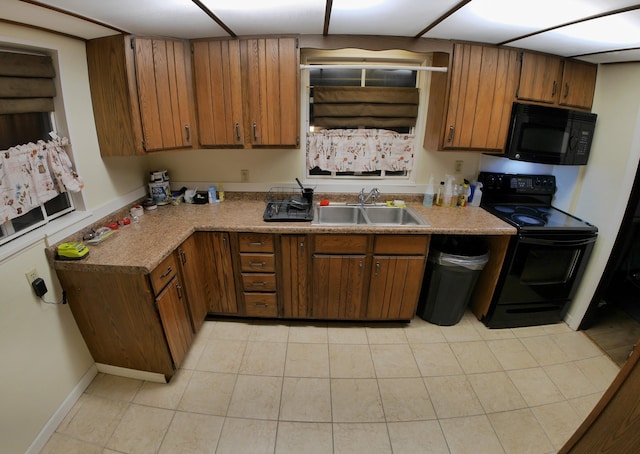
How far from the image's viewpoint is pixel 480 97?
7.13 feet

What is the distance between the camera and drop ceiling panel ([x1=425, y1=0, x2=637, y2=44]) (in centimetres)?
127

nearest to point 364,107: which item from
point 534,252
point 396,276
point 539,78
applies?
point 539,78

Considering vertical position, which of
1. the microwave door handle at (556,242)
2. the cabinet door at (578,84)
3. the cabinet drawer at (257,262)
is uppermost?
the cabinet door at (578,84)

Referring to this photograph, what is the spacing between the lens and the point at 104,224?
2.01 meters

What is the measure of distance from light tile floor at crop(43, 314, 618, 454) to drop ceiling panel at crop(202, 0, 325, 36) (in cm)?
211

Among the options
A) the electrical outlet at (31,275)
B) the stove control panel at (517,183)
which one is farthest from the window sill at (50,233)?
the stove control panel at (517,183)

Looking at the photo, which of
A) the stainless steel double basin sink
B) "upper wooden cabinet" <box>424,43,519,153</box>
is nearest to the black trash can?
the stainless steel double basin sink

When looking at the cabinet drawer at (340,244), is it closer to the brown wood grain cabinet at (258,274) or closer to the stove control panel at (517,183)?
the brown wood grain cabinet at (258,274)

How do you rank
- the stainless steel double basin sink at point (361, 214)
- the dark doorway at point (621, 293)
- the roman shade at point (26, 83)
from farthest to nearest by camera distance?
the stainless steel double basin sink at point (361, 214) → the dark doorway at point (621, 293) → the roman shade at point (26, 83)

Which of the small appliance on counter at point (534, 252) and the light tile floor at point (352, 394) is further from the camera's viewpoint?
the small appliance on counter at point (534, 252)

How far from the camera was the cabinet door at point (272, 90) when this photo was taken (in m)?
2.02

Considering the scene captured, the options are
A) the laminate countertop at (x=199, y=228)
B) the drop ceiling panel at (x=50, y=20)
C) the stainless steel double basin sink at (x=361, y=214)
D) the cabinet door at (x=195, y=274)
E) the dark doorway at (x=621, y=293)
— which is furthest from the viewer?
the stainless steel double basin sink at (x=361, y=214)

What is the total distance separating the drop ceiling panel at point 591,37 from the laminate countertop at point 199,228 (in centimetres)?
118

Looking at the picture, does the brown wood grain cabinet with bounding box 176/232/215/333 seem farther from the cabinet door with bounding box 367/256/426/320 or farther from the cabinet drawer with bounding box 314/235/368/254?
the cabinet door with bounding box 367/256/426/320
